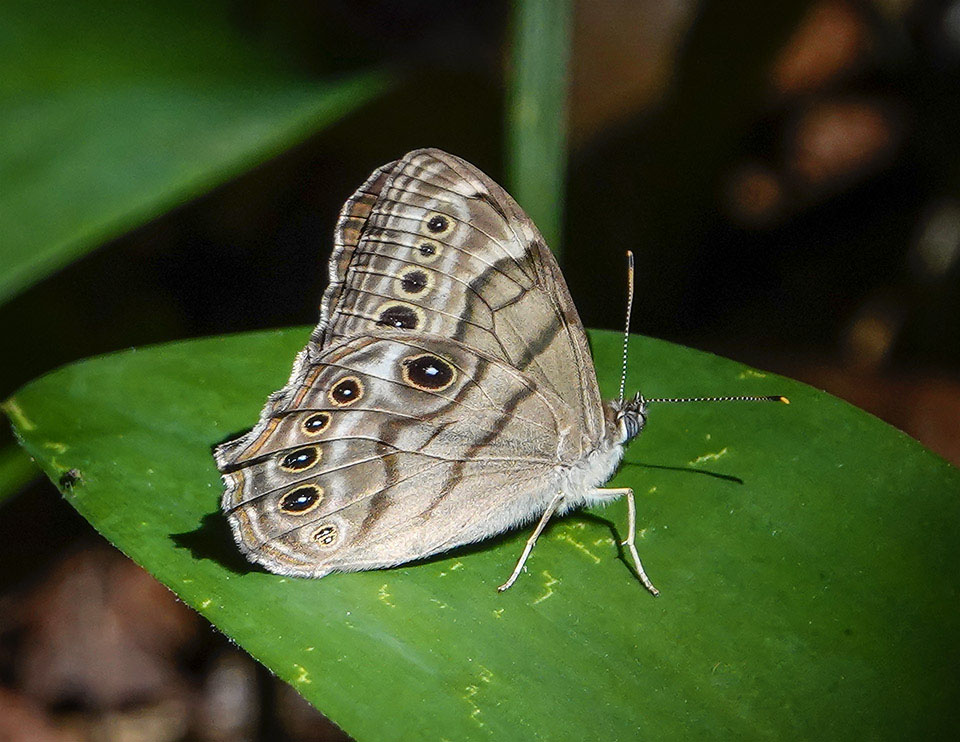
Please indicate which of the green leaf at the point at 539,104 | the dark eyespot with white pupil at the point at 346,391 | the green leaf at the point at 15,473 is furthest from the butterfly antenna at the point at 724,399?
the green leaf at the point at 15,473

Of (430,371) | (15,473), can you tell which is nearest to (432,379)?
(430,371)

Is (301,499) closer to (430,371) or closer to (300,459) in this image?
(300,459)

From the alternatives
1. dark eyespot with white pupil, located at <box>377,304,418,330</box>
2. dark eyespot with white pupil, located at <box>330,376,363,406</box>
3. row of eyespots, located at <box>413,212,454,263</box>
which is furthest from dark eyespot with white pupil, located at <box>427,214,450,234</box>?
dark eyespot with white pupil, located at <box>330,376,363,406</box>

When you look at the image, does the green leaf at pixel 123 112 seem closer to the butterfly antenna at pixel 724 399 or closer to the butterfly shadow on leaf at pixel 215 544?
the butterfly shadow on leaf at pixel 215 544

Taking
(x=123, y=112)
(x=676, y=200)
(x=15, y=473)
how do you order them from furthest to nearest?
(x=676, y=200) < (x=123, y=112) < (x=15, y=473)

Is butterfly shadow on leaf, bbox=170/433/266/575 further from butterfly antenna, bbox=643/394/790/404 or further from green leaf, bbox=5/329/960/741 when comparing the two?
butterfly antenna, bbox=643/394/790/404

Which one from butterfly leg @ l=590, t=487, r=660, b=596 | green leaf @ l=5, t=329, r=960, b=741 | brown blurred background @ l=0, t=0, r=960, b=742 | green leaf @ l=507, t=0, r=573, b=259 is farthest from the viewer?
brown blurred background @ l=0, t=0, r=960, b=742
